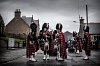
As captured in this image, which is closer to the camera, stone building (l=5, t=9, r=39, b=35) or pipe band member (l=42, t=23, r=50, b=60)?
pipe band member (l=42, t=23, r=50, b=60)

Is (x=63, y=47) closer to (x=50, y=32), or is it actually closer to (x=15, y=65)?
(x=50, y=32)

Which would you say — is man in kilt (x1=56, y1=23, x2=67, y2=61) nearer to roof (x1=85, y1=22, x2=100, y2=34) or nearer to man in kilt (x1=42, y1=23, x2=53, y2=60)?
man in kilt (x1=42, y1=23, x2=53, y2=60)

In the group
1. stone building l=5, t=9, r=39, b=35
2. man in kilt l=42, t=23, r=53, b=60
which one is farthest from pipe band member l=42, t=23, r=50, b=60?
stone building l=5, t=9, r=39, b=35

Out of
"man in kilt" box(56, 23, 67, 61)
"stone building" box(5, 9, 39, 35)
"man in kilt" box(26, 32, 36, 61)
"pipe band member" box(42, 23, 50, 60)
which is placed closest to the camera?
"man in kilt" box(26, 32, 36, 61)

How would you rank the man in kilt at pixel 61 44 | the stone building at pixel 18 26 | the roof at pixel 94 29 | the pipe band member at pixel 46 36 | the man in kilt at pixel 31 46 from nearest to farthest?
the man in kilt at pixel 31 46 → the man in kilt at pixel 61 44 → the pipe band member at pixel 46 36 → the roof at pixel 94 29 → the stone building at pixel 18 26

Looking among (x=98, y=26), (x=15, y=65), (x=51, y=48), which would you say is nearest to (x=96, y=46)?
(x=51, y=48)

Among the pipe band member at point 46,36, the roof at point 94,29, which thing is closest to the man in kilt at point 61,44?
the pipe band member at point 46,36

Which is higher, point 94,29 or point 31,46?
point 94,29

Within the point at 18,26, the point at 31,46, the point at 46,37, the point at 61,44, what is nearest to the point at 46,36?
the point at 46,37

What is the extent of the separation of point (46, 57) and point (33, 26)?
1.87 m

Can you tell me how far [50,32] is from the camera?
13.6m

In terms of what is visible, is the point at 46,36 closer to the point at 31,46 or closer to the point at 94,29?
the point at 31,46

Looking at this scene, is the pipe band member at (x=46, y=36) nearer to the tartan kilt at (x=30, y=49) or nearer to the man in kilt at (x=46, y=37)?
the man in kilt at (x=46, y=37)

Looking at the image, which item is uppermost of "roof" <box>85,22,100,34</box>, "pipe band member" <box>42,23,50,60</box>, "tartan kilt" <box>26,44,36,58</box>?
"roof" <box>85,22,100,34</box>
